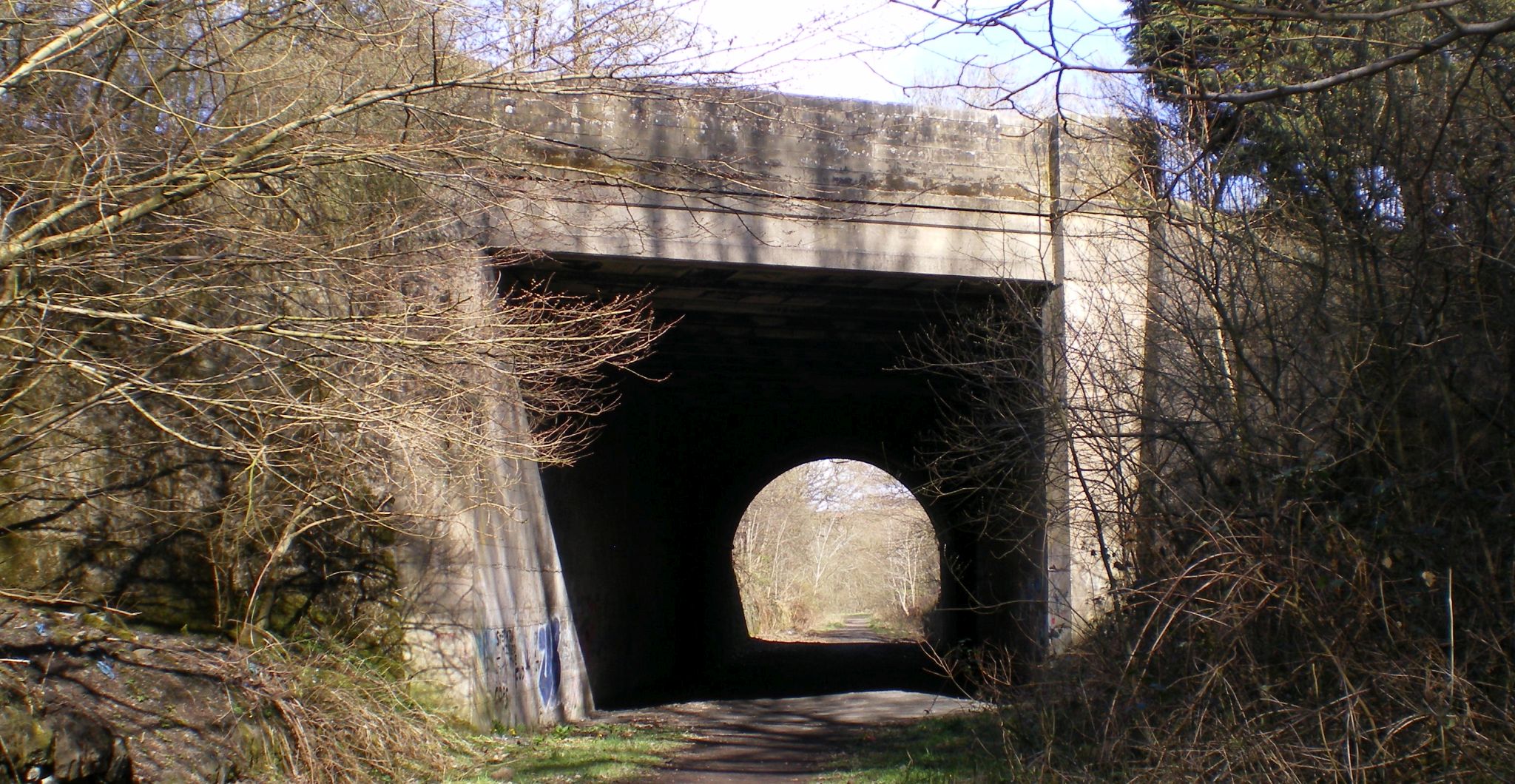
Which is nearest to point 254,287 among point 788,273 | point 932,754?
point 788,273

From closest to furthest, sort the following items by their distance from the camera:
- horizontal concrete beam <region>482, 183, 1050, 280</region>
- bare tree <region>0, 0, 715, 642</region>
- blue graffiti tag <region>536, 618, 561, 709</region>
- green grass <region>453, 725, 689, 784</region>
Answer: bare tree <region>0, 0, 715, 642</region>, green grass <region>453, 725, 689, 784</region>, horizontal concrete beam <region>482, 183, 1050, 280</region>, blue graffiti tag <region>536, 618, 561, 709</region>

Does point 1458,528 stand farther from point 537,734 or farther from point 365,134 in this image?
point 537,734

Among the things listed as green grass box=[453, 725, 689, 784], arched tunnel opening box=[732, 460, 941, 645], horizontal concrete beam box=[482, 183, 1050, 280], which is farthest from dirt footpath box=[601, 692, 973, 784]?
arched tunnel opening box=[732, 460, 941, 645]

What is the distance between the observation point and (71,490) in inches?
301

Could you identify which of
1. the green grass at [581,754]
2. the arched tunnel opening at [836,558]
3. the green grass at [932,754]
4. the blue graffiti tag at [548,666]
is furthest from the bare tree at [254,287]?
the arched tunnel opening at [836,558]

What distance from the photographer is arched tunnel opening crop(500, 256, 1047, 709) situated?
35.7 ft

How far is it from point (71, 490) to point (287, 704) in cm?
237

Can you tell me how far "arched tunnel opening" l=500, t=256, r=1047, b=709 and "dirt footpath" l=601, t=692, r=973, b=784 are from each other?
3.38ft

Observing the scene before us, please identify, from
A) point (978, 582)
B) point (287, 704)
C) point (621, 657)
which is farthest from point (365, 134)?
point (978, 582)

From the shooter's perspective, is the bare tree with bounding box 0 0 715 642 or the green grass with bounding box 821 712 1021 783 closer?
the bare tree with bounding box 0 0 715 642

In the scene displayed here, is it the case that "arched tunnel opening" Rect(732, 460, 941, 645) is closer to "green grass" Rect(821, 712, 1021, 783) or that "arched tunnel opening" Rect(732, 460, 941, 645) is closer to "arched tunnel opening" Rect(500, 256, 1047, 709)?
"arched tunnel opening" Rect(500, 256, 1047, 709)

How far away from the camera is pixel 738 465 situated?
68.6 feet

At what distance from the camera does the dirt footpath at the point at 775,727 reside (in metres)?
8.04

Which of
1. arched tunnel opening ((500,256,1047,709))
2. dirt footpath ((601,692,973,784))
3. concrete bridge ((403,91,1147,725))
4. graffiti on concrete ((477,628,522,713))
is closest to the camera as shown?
dirt footpath ((601,692,973,784))
